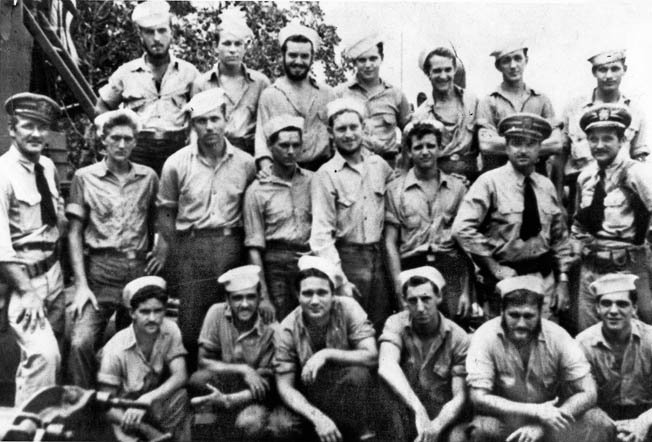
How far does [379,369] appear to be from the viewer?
5.89 meters

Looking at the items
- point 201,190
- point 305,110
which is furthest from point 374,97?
point 201,190

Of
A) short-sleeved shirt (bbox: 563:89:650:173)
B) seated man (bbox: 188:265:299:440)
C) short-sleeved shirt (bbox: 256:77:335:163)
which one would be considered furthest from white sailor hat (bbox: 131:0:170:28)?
short-sleeved shirt (bbox: 563:89:650:173)

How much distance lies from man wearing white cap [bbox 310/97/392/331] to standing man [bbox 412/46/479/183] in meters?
0.62

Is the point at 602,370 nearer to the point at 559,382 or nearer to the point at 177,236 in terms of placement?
the point at 559,382

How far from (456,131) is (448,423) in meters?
2.11

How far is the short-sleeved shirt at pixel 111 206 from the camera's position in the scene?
6.24 m

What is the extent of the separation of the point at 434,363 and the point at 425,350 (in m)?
0.10

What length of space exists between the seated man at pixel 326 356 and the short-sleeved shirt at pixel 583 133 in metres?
2.02

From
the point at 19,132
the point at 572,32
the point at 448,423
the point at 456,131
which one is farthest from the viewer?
the point at 572,32

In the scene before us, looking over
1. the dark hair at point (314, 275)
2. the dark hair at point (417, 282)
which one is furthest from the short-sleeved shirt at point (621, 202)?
the dark hair at point (314, 275)

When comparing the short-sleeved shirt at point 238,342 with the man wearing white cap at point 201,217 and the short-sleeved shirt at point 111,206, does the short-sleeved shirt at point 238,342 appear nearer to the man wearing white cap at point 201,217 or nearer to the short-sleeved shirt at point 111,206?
the man wearing white cap at point 201,217

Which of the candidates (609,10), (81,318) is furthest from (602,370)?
(81,318)

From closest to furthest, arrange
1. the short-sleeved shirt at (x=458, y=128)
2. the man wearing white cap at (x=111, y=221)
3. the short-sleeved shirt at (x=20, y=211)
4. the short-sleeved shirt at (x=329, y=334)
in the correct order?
the short-sleeved shirt at (x=329, y=334), the short-sleeved shirt at (x=20, y=211), the man wearing white cap at (x=111, y=221), the short-sleeved shirt at (x=458, y=128)

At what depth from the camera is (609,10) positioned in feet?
23.4
